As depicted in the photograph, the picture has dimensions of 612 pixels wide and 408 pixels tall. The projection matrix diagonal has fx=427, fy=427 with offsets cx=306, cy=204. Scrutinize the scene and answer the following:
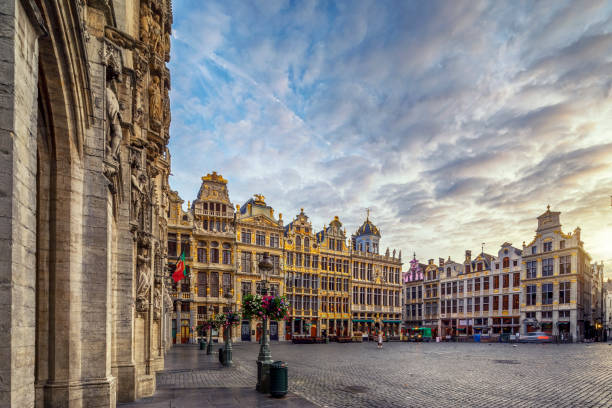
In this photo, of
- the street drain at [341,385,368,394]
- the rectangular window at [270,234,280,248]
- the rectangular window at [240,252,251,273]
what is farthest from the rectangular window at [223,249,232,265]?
the street drain at [341,385,368,394]

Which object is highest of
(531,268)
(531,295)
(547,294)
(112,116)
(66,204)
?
(112,116)

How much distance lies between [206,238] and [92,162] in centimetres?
4448

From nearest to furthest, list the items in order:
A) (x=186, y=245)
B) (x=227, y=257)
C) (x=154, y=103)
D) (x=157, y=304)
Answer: (x=154, y=103), (x=157, y=304), (x=186, y=245), (x=227, y=257)

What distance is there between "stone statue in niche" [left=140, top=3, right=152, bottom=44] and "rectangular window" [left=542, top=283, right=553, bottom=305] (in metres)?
64.6

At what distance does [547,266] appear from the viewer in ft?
207

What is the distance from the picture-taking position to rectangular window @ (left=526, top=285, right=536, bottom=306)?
63281 millimetres

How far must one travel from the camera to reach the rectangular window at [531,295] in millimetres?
63281

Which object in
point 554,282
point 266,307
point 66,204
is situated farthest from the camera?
point 554,282

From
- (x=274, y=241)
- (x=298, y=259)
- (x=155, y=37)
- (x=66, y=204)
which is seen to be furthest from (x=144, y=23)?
(x=298, y=259)

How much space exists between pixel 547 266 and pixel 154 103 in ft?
210

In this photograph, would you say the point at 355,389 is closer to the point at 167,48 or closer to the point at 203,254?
the point at 167,48

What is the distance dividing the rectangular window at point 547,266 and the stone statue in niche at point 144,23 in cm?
6478

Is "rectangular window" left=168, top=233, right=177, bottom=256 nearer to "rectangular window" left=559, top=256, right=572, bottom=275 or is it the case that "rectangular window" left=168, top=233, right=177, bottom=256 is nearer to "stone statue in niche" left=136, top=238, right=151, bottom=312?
"stone statue in niche" left=136, top=238, right=151, bottom=312

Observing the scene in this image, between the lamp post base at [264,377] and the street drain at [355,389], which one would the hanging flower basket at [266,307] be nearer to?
the lamp post base at [264,377]
